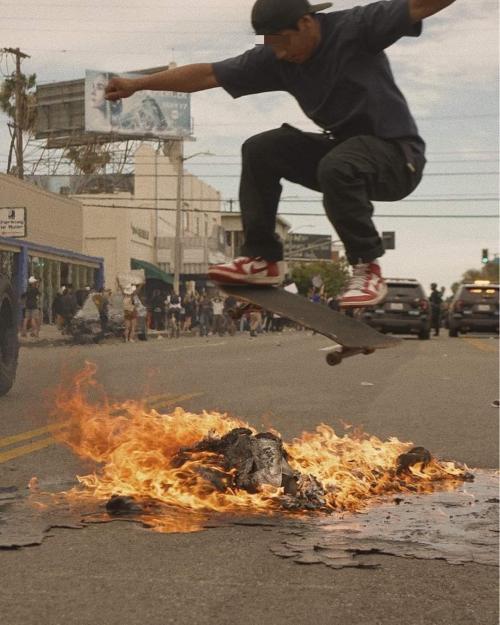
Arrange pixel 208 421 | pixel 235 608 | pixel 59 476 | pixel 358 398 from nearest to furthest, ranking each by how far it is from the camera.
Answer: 1. pixel 235 608
2. pixel 59 476
3. pixel 208 421
4. pixel 358 398

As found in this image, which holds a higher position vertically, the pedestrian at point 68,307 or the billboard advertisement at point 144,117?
the billboard advertisement at point 144,117

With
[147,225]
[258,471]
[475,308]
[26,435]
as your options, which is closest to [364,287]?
[258,471]

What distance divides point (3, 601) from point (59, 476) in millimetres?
2774

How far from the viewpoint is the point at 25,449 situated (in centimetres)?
776

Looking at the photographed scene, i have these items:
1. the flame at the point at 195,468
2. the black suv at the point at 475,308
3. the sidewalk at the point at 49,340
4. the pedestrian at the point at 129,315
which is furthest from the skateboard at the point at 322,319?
the black suv at the point at 475,308

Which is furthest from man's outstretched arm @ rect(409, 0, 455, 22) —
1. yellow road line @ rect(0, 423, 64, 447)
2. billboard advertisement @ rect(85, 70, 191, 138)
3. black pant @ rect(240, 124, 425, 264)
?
billboard advertisement @ rect(85, 70, 191, 138)

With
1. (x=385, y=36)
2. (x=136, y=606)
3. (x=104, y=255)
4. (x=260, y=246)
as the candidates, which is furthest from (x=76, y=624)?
(x=104, y=255)

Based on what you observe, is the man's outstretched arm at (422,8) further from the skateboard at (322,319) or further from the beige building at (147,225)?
the beige building at (147,225)

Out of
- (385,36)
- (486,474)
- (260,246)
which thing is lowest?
(486,474)

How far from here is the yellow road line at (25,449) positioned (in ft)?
24.2

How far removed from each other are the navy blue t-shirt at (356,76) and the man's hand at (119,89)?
0.64 meters

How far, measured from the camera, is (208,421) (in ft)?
23.4

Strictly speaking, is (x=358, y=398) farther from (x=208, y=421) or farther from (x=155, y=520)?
(x=155, y=520)

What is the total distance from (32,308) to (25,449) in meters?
22.2
